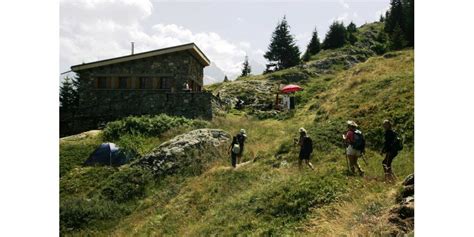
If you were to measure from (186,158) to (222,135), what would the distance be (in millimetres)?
2795

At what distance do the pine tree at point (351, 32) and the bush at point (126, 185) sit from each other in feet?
160

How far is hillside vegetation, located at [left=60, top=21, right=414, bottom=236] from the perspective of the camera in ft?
35.0

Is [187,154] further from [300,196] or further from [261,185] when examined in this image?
[300,196]

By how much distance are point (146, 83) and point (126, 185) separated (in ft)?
44.5

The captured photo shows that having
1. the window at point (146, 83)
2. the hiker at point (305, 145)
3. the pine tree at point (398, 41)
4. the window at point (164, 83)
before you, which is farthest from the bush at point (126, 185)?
the pine tree at point (398, 41)

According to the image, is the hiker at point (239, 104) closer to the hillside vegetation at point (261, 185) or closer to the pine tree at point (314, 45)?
the hillside vegetation at point (261, 185)

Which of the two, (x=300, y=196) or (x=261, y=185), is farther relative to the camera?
(x=261, y=185)

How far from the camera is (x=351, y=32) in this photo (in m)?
64.4

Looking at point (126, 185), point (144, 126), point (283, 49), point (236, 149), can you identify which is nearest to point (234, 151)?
point (236, 149)

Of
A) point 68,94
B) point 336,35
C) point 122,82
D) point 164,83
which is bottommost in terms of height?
point 68,94

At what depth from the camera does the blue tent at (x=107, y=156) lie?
2227 centimetres

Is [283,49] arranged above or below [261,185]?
above

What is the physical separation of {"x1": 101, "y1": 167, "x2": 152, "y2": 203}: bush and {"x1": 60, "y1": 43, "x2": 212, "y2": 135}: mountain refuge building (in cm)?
1062

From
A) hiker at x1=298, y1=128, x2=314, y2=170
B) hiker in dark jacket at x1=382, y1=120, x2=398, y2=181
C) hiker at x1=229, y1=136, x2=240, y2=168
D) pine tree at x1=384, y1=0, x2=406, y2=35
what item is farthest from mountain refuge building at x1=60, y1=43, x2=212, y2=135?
pine tree at x1=384, y1=0, x2=406, y2=35
